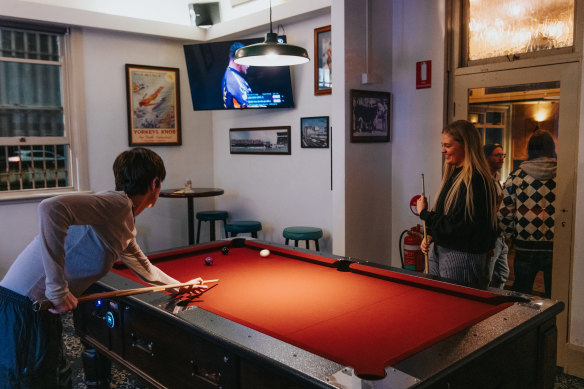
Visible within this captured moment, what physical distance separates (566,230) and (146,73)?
4647 millimetres

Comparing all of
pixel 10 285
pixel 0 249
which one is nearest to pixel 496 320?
pixel 10 285

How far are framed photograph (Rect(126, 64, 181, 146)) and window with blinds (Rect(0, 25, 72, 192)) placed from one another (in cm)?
73

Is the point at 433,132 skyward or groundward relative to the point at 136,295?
skyward

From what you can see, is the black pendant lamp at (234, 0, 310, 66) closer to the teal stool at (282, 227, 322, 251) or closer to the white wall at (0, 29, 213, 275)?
the teal stool at (282, 227, 322, 251)

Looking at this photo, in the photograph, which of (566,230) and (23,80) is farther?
(23,80)

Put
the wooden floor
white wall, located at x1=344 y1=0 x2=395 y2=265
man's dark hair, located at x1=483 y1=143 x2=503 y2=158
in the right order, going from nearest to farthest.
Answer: the wooden floor → man's dark hair, located at x1=483 y1=143 x2=503 y2=158 → white wall, located at x1=344 y1=0 x2=395 y2=265

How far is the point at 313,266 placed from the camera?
274 cm

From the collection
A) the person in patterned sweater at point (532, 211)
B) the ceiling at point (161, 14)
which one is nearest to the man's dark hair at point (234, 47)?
the ceiling at point (161, 14)

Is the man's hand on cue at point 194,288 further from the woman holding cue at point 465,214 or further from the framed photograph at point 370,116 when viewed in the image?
the framed photograph at point 370,116

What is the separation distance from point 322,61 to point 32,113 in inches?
120

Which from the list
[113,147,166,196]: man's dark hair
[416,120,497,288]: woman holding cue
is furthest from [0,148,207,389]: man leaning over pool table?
[416,120,497,288]: woman holding cue

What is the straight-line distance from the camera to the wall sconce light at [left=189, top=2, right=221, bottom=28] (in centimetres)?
602

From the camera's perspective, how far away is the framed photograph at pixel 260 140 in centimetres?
554

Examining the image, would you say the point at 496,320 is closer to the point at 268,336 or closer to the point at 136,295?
the point at 268,336
